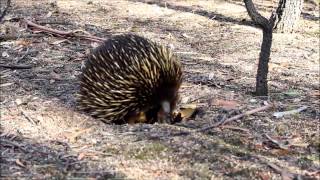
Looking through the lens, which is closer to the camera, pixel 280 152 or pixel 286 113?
pixel 280 152

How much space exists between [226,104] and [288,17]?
3.57 metres

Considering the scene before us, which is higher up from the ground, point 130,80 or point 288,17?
point 288,17

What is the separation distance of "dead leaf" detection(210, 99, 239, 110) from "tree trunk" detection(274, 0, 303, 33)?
3.36 m

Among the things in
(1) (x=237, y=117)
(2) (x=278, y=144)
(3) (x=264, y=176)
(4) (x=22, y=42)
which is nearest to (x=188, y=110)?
(1) (x=237, y=117)

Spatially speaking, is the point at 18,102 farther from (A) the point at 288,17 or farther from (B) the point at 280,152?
(A) the point at 288,17

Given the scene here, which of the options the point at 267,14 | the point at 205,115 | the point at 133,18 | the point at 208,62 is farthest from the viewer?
the point at 267,14

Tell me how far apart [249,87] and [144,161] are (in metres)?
2.08

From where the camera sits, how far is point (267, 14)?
8.92 meters

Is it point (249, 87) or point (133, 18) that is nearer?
point (249, 87)

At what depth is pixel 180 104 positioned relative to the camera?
491 cm

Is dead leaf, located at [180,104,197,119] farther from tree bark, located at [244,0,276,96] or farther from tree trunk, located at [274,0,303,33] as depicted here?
tree trunk, located at [274,0,303,33]

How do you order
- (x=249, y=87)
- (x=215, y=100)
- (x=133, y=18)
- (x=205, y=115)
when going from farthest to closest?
1. (x=133, y=18)
2. (x=249, y=87)
3. (x=215, y=100)
4. (x=205, y=115)

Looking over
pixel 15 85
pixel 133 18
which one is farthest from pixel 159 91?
pixel 133 18

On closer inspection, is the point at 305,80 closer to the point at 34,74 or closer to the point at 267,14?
the point at 34,74
